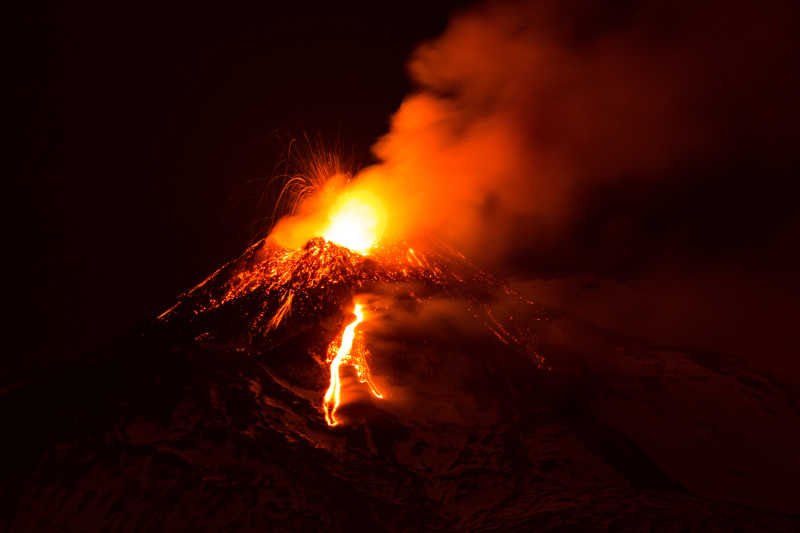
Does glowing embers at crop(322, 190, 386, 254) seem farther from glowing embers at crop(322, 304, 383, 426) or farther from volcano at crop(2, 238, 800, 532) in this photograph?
glowing embers at crop(322, 304, 383, 426)

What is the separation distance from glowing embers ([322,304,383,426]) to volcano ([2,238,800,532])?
0.28 feet

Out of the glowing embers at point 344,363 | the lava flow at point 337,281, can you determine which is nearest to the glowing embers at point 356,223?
the lava flow at point 337,281

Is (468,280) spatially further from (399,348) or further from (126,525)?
(126,525)

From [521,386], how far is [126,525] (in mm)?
12783

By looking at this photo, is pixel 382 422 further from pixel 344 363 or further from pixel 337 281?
pixel 337 281

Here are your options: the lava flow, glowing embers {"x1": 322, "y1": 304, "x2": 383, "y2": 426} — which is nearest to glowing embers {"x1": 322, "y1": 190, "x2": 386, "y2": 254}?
the lava flow

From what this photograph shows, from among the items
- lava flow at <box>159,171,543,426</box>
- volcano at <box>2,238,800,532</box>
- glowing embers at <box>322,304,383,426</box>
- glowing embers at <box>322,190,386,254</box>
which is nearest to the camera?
volcano at <box>2,238,800,532</box>

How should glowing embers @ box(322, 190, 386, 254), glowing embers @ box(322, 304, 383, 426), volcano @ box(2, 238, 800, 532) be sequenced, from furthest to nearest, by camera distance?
1. glowing embers @ box(322, 190, 386, 254)
2. glowing embers @ box(322, 304, 383, 426)
3. volcano @ box(2, 238, 800, 532)

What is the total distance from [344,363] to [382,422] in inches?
125

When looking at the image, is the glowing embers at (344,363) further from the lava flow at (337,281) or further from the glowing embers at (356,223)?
the glowing embers at (356,223)

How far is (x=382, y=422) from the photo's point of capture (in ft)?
56.5

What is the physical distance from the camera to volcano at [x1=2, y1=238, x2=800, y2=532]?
44.7 ft

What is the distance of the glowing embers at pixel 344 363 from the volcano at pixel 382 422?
85mm

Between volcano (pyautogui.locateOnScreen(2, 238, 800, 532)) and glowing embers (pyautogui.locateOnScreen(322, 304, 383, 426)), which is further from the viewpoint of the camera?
glowing embers (pyautogui.locateOnScreen(322, 304, 383, 426))
